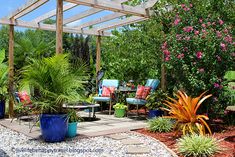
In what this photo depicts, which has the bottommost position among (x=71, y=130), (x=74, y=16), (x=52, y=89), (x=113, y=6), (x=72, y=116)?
(x=71, y=130)

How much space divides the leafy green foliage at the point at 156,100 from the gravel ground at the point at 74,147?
204cm

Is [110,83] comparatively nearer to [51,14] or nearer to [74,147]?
[51,14]

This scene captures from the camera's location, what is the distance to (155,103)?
7.80 meters

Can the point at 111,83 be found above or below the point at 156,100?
above

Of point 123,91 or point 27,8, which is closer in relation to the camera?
point 27,8

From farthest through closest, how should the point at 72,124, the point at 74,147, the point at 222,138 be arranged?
the point at 72,124 < the point at 222,138 < the point at 74,147

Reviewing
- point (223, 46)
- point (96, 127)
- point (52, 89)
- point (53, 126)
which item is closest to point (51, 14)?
point (96, 127)

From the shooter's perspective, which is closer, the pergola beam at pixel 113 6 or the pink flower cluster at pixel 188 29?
the pink flower cluster at pixel 188 29

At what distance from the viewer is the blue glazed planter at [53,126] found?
5.38 m

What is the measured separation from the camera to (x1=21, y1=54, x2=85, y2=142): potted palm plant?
17.7ft

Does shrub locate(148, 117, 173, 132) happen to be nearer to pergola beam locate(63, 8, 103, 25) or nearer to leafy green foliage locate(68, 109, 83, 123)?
leafy green foliage locate(68, 109, 83, 123)

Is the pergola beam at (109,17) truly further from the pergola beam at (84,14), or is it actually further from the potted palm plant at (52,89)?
the potted palm plant at (52,89)

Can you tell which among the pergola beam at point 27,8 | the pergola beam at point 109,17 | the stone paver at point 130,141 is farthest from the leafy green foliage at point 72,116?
the pergola beam at point 109,17

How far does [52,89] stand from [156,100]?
10.5ft
